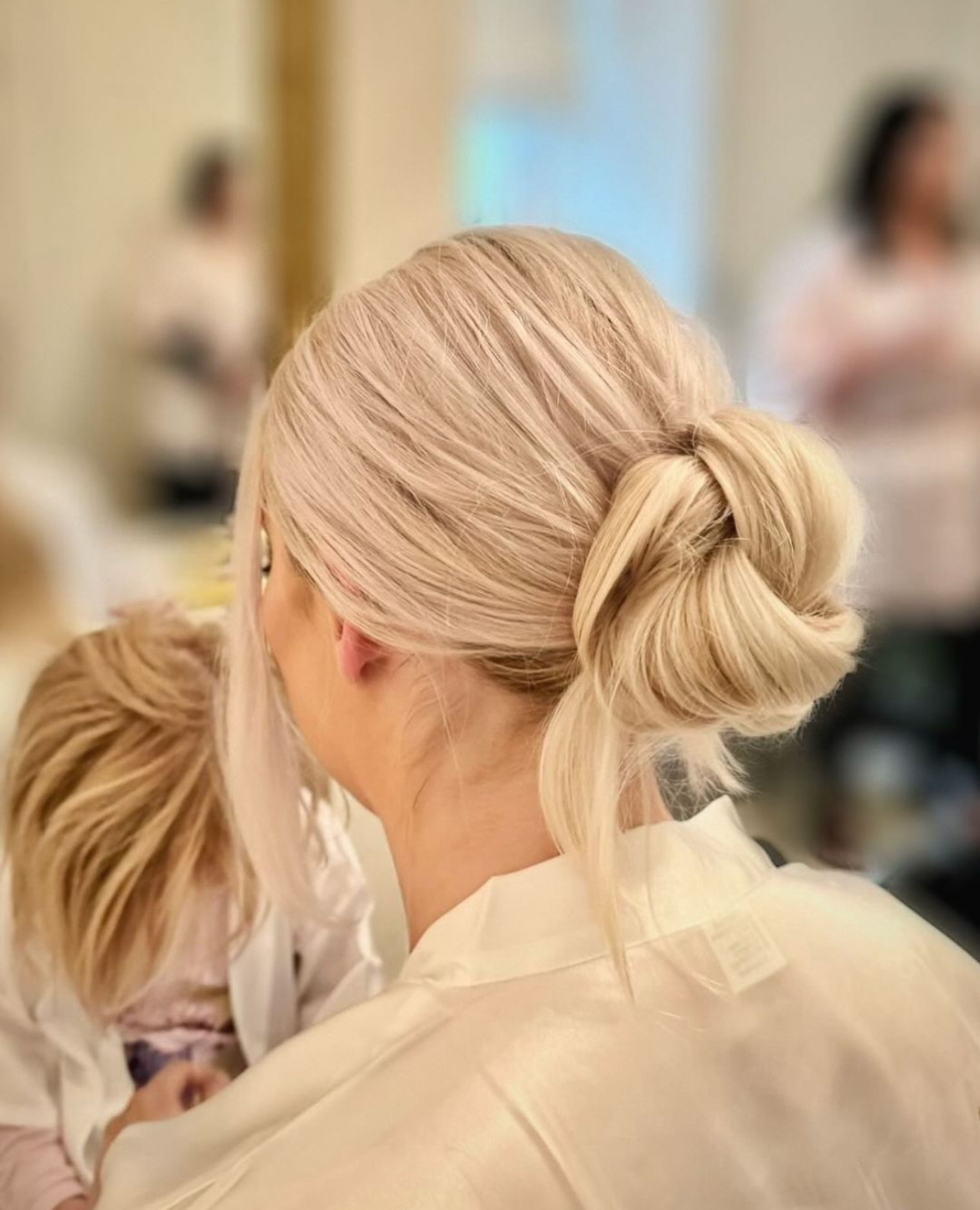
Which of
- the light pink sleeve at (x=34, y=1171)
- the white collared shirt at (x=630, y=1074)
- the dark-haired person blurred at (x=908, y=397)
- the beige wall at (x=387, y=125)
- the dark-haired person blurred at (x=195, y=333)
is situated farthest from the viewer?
the dark-haired person blurred at (x=908, y=397)

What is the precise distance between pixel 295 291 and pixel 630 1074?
168 cm

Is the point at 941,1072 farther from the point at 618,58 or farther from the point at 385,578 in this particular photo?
the point at 618,58

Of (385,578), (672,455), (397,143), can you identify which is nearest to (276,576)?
(385,578)

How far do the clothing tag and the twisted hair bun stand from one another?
10cm

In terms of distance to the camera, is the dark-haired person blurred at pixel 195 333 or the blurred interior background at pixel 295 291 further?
the dark-haired person blurred at pixel 195 333

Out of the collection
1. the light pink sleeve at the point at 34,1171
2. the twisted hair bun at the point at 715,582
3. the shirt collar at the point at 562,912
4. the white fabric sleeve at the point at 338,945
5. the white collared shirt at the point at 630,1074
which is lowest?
the light pink sleeve at the point at 34,1171

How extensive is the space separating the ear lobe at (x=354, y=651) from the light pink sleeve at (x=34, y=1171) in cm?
29

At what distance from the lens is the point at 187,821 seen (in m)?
0.67

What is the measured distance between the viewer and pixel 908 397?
2.16 m

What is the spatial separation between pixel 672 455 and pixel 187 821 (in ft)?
1.04

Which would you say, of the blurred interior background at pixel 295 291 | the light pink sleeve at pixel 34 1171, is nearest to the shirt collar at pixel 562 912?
the light pink sleeve at pixel 34 1171

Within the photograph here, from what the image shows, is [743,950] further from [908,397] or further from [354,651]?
[908,397]

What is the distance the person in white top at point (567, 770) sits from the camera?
510 mm

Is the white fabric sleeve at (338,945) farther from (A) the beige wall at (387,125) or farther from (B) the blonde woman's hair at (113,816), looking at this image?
(A) the beige wall at (387,125)
